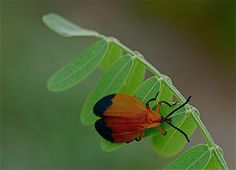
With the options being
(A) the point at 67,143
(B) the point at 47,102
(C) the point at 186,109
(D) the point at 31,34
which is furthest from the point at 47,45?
(C) the point at 186,109

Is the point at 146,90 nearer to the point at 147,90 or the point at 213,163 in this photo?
the point at 147,90

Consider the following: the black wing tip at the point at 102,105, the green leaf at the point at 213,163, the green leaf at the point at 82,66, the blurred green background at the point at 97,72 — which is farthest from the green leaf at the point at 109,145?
the blurred green background at the point at 97,72

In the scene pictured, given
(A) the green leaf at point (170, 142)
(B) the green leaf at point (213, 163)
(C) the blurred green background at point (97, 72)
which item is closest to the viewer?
(B) the green leaf at point (213, 163)

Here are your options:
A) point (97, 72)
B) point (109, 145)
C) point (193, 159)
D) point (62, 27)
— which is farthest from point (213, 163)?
point (97, 72)

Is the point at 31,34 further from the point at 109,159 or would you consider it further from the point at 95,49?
the point at 95,49

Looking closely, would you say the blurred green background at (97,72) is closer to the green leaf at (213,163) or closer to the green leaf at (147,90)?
the green leaf at (147,90)

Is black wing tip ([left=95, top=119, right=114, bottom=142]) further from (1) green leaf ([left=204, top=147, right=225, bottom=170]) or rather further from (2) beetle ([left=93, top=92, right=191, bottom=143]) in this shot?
(1) green leaf ([left=204, top=147, right=225, bottom=170])
